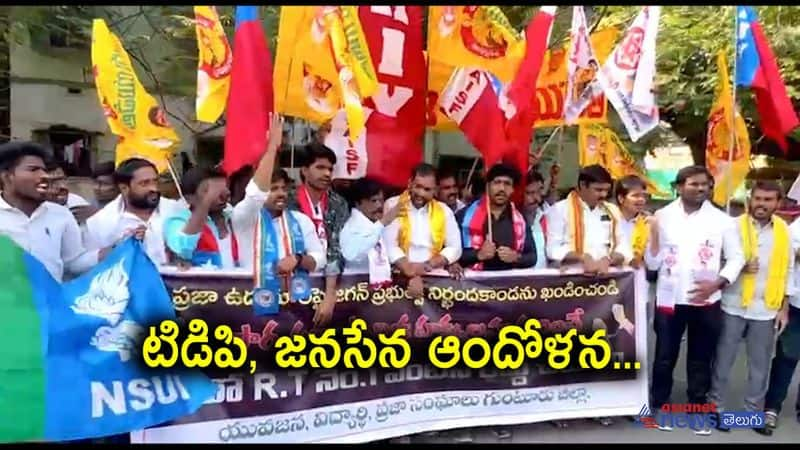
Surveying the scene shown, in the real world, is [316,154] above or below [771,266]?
above

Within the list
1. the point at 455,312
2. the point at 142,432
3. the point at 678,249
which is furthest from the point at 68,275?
the point at 678,249

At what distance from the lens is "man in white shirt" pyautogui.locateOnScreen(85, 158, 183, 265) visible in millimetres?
3986

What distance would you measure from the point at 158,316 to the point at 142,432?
1.83 ft

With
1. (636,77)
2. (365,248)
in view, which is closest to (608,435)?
(365,248)

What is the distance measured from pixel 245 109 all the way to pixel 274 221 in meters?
0.61

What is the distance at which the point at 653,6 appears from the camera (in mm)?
5406

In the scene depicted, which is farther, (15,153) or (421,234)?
(421,234)

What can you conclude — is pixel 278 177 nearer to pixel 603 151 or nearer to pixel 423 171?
pixel 423 171

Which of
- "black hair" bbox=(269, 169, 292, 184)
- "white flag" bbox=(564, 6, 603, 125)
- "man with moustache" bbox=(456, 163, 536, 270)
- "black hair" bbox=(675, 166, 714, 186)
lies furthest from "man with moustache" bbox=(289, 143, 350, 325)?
"black hair" bbox=(675, 166, 714, 186)

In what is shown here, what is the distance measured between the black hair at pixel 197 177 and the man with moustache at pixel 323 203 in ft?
1.53

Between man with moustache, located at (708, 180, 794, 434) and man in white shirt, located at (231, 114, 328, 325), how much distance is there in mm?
2562

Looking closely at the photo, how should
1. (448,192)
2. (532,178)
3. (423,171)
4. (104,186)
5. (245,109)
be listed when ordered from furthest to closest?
(532,178), (448,192), (104,186), (423,171), (245,109)

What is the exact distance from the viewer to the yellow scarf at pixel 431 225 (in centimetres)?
461

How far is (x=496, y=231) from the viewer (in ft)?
16.0
